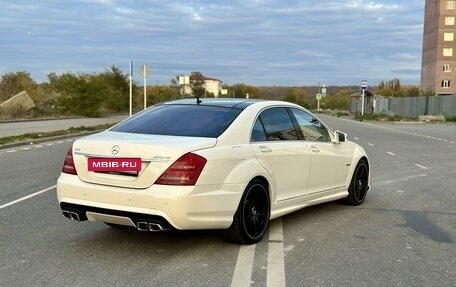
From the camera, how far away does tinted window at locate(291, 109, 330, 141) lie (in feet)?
22.8

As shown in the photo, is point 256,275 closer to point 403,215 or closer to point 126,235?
point 126,235

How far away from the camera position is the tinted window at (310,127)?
6938mm

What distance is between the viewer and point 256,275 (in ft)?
15.7

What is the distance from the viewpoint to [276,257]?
5.33 meters

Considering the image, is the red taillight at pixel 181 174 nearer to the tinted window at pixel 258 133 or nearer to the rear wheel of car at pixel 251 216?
the rear wheel of car at pixel 251 216

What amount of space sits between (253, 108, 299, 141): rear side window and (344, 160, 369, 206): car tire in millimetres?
1685

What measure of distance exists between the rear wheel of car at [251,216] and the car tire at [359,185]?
2288 millimetres

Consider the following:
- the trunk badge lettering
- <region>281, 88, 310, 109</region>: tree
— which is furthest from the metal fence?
the trunk badge lettering

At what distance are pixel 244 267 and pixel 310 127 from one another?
2680mm

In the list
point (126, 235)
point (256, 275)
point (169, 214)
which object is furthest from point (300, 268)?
point (126, 235)

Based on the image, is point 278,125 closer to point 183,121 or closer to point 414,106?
point 183,121

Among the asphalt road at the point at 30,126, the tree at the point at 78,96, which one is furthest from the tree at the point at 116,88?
the asphalt road at the point at 30,126

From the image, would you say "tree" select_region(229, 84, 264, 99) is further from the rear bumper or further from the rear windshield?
the rear bumper

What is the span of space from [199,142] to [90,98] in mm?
37272
